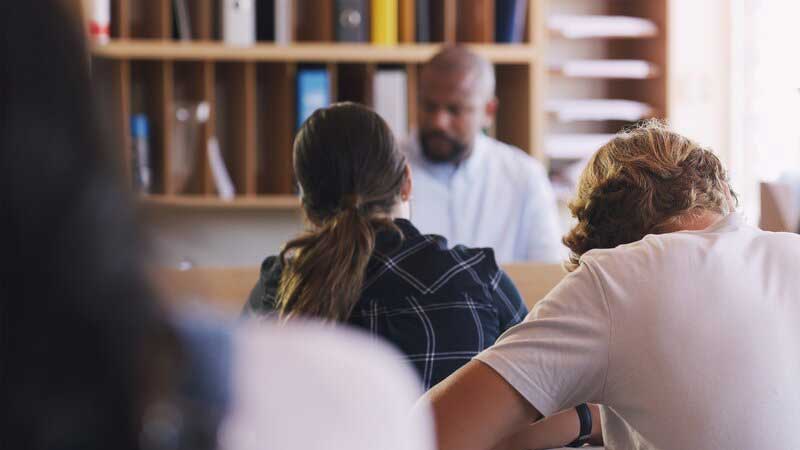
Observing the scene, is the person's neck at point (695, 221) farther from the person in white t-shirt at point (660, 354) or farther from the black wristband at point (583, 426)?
the black wristband at point (583, 426)

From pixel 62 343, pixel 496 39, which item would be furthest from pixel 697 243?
pixel 496 39

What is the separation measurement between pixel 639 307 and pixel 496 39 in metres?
2.79

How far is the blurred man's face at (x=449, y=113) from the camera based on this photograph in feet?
10.8

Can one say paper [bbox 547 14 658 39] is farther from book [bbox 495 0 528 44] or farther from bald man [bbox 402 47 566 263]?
bald man [bbox 402 47 566 263]

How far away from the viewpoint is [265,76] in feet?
12.5

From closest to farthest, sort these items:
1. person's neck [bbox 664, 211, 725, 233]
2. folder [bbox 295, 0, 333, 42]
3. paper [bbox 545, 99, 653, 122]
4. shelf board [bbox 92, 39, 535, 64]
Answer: person's neck [bbox 664, 211, 725, 233], shelf board [bbox 92, 39, 535, 64], folder [bbox 295, 0, 333, 42], paper [bbox 545, 99, 653, 122]

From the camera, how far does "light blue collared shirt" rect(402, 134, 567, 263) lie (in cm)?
328

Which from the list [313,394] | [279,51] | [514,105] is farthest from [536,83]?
[313,394]

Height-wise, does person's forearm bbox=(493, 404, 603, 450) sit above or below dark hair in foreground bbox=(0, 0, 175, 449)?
below

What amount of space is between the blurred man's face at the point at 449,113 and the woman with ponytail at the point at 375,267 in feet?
5.23

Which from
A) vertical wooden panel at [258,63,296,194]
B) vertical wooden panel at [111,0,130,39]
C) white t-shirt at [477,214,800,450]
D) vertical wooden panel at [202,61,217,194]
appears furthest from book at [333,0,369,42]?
white t-shirt at [477,214,800,450]

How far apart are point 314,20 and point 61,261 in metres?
3.53

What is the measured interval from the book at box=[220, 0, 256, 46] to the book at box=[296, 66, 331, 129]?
0.23m

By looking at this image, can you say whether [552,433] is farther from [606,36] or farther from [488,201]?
[606,36]
